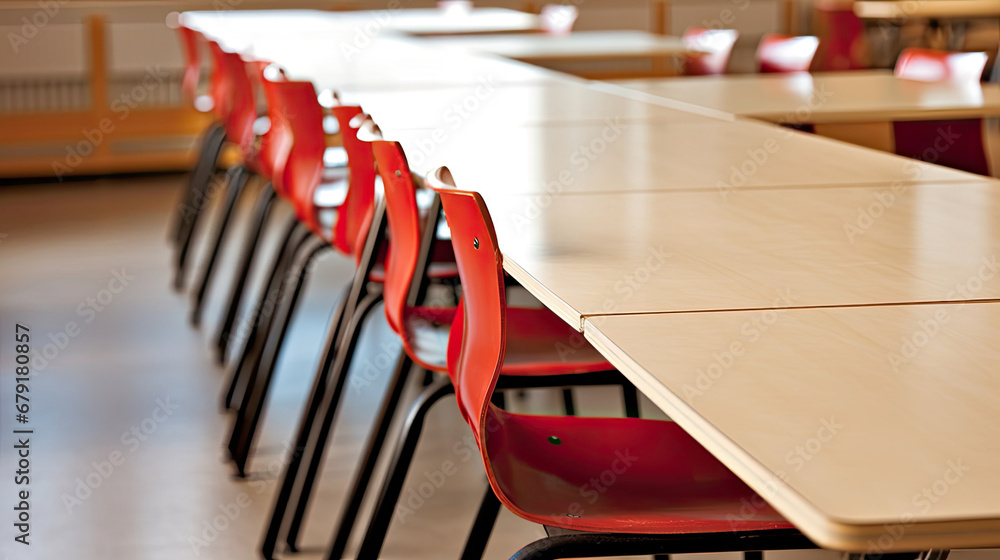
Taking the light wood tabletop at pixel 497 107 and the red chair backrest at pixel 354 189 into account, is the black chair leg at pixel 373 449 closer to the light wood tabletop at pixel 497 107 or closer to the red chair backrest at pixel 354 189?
the red chair backrest at pixel 354 189

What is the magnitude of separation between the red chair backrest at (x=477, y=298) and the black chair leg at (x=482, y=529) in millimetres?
88

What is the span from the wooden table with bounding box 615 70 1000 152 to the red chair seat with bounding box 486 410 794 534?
53.2 inches

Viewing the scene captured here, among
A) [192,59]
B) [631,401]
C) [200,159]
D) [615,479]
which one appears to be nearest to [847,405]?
[615,479]

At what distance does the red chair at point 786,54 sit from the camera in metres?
4.09

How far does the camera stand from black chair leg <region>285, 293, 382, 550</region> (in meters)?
2.14

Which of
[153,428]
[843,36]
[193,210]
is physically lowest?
[153,428]

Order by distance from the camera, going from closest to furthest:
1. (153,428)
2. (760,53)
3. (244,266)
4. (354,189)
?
(354,189), (153,428), (244,266), (760,53)

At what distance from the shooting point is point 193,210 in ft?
15.0

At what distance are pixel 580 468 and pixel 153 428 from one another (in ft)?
5.84

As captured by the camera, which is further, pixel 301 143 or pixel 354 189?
pixel 301 143

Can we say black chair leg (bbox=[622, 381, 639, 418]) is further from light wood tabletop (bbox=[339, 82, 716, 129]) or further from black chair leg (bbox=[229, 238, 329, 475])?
black chair leg (bbox=[229, 238, 329, 475])

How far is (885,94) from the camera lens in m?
3.02

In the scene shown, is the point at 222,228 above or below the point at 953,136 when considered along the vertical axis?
below

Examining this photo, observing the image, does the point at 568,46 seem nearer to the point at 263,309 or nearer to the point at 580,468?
the point at 263,309
